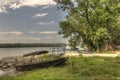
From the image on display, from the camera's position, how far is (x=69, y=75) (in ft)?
94.6

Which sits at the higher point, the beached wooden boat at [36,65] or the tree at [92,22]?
the tree at [92,22]

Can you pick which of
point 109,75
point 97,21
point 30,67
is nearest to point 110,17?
point 97,21

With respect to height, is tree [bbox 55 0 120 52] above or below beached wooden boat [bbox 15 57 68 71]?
above

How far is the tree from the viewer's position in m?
54.2

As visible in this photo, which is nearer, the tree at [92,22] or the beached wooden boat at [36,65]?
the beached wooden boat at [36,65]

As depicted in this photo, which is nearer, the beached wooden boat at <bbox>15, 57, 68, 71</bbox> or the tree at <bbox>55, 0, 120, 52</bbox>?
the beached wooden boat at <bbox>15, 57, 68, 71</bbox>

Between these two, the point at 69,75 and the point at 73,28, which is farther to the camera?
the point at 73,28

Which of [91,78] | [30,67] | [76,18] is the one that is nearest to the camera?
[91,78]

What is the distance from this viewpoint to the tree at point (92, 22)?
178 feet

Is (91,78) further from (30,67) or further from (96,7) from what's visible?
(96,7)

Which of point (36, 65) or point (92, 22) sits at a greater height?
point (92, 22)

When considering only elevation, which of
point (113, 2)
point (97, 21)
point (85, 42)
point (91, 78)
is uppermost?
point (113, 2)

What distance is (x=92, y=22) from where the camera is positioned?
55438mm

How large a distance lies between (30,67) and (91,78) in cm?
1173
